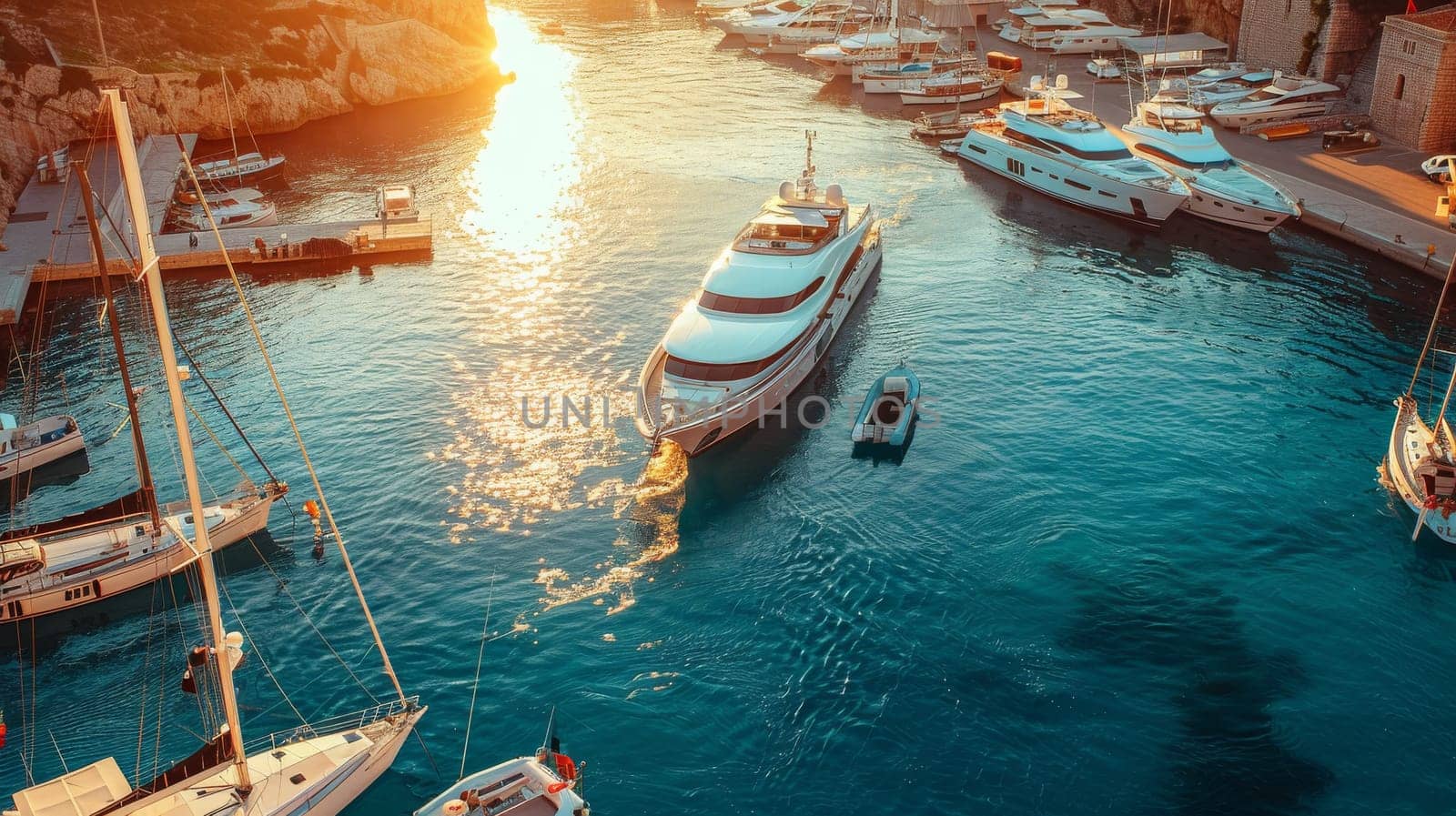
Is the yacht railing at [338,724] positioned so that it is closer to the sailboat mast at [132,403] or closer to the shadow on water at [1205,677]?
the sailboat mast at [132,403]

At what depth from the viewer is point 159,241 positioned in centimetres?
7788

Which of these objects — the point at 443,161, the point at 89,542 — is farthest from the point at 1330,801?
the point at 443,161


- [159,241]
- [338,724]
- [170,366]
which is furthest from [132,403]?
[159,241]

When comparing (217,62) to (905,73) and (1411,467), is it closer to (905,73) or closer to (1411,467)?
(905,73)

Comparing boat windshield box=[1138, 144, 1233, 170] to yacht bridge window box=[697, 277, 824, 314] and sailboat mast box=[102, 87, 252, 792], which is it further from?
sailboat mast box=[102, 87, 252, 792]

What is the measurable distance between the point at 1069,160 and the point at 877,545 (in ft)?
156

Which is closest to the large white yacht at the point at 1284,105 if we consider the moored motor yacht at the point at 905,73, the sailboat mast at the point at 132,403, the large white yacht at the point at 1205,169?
the large white yacht at the point at 1205,169

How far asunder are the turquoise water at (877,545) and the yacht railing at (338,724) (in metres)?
0.69

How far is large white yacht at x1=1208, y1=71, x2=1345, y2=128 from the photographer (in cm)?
9212

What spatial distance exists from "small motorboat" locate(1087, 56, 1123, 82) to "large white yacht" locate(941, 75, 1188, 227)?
1620 cm

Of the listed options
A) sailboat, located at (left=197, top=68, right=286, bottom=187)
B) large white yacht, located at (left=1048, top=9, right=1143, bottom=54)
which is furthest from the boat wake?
large white yacht, located at (left=1048, top=9, right=1143, bottom=54)

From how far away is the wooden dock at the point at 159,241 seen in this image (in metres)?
73.2

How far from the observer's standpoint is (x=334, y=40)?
380 ft

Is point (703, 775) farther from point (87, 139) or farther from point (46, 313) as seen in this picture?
point (87, 139)
